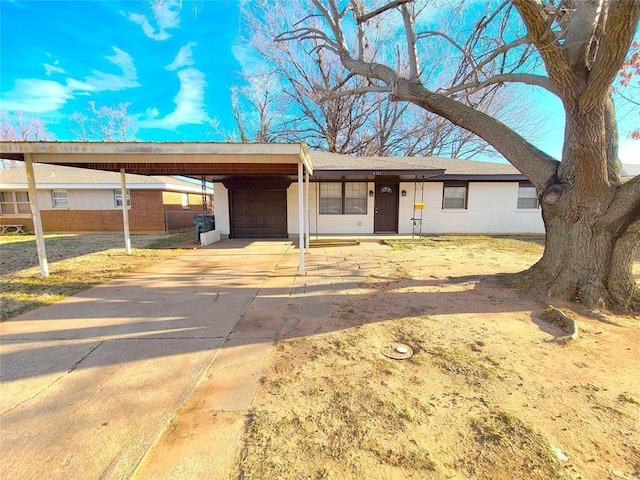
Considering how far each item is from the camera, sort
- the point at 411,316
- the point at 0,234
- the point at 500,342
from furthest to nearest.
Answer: the point at 0,234
the point at 411,316
the point at 500,342

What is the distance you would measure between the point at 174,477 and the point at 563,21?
23.0 feet

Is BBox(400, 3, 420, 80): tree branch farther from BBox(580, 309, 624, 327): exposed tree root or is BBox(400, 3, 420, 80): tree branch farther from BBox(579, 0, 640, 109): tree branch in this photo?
BBox(580, 309, 624, 327): exposed tree root

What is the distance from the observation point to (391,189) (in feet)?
39.9

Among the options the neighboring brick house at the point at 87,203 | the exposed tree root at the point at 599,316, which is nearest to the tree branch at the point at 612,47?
the exposed tree root at the point at 599,316

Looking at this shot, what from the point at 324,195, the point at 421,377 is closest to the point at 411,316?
the point at 421,377

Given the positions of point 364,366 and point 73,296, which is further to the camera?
point 73,296

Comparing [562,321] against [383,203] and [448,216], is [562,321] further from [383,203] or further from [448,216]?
[448,216]

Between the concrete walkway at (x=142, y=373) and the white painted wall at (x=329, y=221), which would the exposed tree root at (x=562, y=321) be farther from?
the white painted wall at (x=329, y=221)

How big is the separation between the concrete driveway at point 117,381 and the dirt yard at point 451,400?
1.36ft

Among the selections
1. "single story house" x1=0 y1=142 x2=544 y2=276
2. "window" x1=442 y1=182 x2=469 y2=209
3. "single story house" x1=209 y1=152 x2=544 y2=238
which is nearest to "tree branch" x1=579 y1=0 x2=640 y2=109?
"single story house" x1=0 y1=142 x2=544 y2=276

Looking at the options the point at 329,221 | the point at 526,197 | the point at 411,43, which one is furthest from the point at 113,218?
the point at 526,197

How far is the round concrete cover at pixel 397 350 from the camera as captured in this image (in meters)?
2.84

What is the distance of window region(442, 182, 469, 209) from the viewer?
482 inches

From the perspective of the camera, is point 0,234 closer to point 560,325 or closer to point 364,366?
point 364,366
